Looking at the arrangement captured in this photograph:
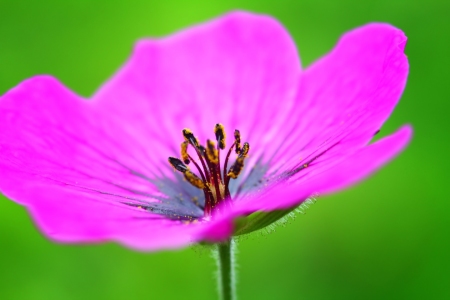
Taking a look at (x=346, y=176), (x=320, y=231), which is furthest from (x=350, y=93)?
(x=320, y=231)

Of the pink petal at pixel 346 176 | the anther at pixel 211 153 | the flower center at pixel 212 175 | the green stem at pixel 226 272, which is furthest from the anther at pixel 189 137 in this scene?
the pink petal at pixel 346 176

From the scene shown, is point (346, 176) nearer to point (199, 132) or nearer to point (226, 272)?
point (226, 272)

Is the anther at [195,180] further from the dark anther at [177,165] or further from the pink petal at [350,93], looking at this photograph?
the pink petal at [350,93]

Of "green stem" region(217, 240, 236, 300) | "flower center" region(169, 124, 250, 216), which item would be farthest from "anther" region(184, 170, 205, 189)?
"green stem" region(217, 240, 236, 300)

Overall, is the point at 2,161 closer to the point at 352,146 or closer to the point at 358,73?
the point at 352,146

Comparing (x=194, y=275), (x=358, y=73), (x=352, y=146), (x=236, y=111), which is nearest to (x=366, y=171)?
(x=352, y=146)
